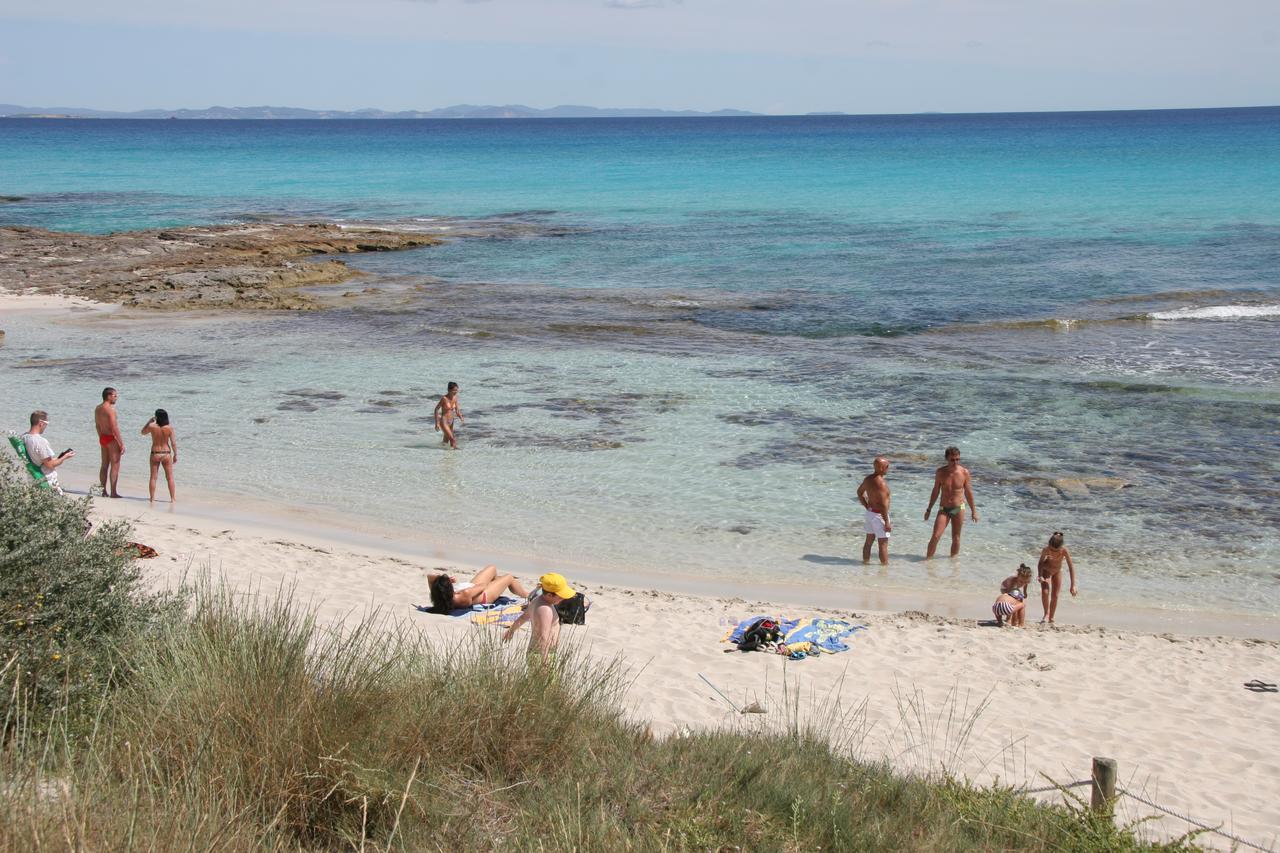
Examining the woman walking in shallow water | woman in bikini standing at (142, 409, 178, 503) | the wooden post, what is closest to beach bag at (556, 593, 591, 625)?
the woman walking in shallow water

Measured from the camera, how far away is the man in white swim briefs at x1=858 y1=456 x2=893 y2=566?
11.9 metres

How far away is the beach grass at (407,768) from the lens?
4504 mm

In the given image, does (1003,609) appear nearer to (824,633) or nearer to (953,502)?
(824,633)

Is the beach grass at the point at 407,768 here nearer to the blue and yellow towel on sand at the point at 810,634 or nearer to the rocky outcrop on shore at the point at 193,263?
the blue and yellow towel on sand at the point at 810,634

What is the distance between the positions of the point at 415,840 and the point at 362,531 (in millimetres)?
8675

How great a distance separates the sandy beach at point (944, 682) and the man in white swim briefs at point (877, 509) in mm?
1369

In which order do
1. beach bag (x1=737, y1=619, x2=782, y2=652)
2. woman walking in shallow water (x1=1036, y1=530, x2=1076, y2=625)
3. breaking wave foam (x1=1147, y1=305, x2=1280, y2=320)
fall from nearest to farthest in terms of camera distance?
beach bag (x1=737, y1=619, x2=782, y2=652) < woman walking in shallow water (x1=1036, y1=530, x2=1076, y2=625) < breaking wave foam (x1=1147, y1=305, x2=1280, y2=320)

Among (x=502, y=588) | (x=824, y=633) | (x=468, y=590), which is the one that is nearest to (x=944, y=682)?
(x=824, y=633)

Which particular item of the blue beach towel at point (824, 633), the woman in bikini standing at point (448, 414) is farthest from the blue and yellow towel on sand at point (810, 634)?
the woman in bikini standing at point (448, 414)

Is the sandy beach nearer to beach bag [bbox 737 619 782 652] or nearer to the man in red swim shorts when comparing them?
beach bag [bbox 737 619 782 652]

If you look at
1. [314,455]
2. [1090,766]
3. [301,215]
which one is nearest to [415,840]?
[1090,766]

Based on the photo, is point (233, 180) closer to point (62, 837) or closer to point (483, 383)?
point (483, 383)

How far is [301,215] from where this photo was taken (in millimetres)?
49688

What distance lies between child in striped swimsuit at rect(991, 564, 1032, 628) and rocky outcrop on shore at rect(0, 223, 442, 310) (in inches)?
844
